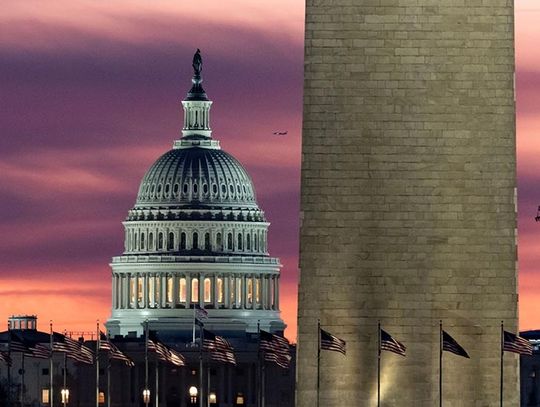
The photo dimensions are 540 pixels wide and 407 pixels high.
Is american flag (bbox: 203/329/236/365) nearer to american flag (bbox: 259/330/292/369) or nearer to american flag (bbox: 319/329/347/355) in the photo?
american flag (bbox: 259/330/292/369)

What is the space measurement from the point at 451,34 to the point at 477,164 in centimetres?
493

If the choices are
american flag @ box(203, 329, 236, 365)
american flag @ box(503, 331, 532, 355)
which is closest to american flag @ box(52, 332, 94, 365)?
american flag @ box(203, 329, 236, 365)

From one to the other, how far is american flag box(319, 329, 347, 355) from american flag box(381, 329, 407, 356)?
1.56m

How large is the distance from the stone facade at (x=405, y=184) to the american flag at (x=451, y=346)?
43.0 inches

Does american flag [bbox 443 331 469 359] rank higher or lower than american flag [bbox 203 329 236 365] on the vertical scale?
higher

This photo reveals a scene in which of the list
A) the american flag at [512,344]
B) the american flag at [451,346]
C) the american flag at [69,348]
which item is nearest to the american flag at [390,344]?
the american flag at [451,346]

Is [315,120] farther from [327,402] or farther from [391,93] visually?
[327,402]

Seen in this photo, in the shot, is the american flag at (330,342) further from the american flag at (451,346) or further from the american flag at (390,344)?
the american flag at (451,346)

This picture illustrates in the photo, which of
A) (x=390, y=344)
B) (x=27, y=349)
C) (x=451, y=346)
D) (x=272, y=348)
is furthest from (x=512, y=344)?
(x=27, y=349)

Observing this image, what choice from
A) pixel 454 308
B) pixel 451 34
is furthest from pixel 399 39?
pixel 454 308

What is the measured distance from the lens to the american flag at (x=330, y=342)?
376 feet

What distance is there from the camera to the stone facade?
383 feet

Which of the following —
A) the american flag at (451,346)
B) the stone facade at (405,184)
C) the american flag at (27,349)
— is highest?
the stone facade at (405,184)

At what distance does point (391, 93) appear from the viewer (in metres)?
117
